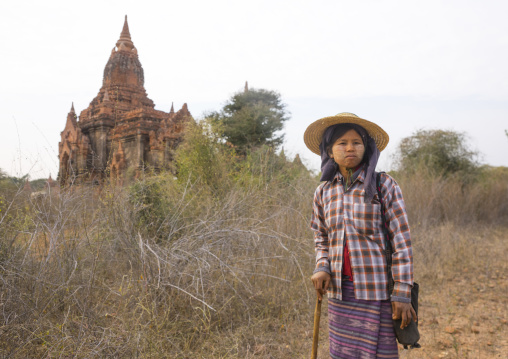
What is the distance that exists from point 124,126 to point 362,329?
535 inches

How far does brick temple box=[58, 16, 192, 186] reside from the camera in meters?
13.1

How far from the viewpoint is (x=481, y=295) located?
4.77m

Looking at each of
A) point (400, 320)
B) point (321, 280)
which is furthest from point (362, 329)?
point (321, 280)

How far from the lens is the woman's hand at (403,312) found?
1.64 metres

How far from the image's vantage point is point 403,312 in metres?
1.64

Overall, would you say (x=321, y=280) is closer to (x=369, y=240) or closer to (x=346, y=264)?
(x=346, y=264)

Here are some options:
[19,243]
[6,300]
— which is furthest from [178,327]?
[19,243]

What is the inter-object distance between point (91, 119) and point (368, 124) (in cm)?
1534

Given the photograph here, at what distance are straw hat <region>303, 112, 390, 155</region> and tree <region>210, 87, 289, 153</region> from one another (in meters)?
10.8

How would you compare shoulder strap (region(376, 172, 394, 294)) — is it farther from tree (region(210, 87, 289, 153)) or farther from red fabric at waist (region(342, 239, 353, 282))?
tree (region(210, 87, 289, 153))

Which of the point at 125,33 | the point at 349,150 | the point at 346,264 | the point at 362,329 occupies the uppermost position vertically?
the point at 125,33

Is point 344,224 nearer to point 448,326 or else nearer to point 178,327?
point 178,327

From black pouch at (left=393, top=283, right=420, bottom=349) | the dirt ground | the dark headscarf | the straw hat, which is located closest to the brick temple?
the dirt ground

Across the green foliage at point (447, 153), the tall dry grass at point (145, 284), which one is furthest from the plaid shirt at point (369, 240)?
the green foliage at point (447, 153)
